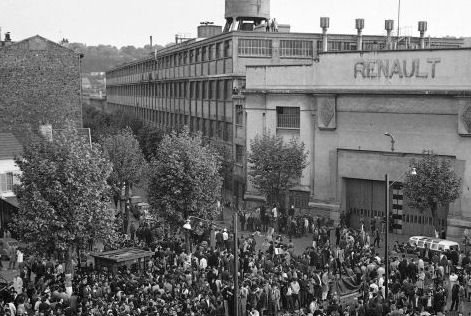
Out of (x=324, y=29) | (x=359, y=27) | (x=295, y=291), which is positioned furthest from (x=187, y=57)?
(x=295, y=291)

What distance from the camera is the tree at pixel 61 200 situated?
27.3 m

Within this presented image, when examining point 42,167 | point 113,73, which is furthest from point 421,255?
point 113,73

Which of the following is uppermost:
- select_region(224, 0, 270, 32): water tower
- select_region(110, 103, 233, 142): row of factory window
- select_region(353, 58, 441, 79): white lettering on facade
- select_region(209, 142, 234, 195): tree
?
select_region(224, 0, 270, 32): water tower

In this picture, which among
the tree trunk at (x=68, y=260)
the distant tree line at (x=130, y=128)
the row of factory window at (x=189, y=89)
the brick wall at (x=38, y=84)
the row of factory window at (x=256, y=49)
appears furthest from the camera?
the distant tree line at (x=130, y=128)

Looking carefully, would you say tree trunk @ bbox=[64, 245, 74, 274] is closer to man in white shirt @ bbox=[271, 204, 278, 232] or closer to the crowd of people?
the crowd of people

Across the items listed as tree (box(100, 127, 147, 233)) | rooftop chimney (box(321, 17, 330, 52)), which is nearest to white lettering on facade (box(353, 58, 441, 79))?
rooftop chimney (box(321, 17, 330, 52))

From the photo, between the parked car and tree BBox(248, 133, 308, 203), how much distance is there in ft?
48.8

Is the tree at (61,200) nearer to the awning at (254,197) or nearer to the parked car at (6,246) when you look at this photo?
the parked car at (6,246)

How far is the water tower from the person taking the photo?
5984 centimetres

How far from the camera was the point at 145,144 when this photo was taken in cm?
7012

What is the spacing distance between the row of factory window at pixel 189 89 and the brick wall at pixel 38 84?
11487 mm

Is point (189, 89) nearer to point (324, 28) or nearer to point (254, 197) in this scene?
point (324, 28)

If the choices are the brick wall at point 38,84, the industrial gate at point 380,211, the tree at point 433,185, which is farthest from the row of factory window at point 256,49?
the tree at point 433,185

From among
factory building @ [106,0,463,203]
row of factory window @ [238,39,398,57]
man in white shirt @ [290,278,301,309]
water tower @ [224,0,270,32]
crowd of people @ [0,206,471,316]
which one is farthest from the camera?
water tower @ [224,0,270,32]
